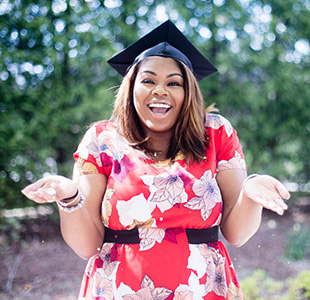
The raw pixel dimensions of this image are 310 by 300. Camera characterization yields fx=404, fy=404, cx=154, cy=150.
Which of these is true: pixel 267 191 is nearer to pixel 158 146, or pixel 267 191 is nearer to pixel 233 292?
pixel 233 292

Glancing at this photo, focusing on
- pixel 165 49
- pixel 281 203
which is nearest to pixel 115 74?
pixel 165 49

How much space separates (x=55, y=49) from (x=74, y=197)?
3714 millimetres

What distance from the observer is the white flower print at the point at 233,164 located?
1.81 meters

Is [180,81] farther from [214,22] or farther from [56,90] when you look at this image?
[214,22]

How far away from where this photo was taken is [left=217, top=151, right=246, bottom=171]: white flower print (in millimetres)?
1806

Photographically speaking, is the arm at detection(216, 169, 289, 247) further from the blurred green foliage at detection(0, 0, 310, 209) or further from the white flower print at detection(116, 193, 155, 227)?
the blurred green foliage at detection(0, 0, 310, 209)

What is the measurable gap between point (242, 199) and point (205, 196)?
0.16 meters

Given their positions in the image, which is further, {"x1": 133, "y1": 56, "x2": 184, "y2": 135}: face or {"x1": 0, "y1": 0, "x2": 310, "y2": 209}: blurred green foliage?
{"x1": 0, "y1": 0, "x2": 310, "y2": 209}: blurred green foliage

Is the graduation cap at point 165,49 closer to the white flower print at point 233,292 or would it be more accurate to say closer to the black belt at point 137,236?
the black belt at point 137,236

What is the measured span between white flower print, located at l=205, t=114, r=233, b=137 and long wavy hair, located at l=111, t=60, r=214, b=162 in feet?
0.11

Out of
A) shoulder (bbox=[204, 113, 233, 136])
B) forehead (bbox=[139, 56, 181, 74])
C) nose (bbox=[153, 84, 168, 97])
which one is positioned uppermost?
forehead (bbox=[139, 56, 181, 74])

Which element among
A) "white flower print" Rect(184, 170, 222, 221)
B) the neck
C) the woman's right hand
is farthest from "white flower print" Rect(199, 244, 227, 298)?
the woman's right hand

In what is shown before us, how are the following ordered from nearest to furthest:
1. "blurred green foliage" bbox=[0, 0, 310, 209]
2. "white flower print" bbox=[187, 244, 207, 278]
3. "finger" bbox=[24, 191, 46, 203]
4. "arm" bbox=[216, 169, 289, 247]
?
1. "finger" bbox=[24, 191, 46, 203]
2. "arm" bbox=[216, 169, 289, 247]
3. "white flower print" bbox=[187, 244, 207, 278]
4. "blurred green foliage" bbox=[0, 0, 310, 209]

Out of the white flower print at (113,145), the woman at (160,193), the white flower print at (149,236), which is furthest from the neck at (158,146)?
the white flower print at (149,236)
